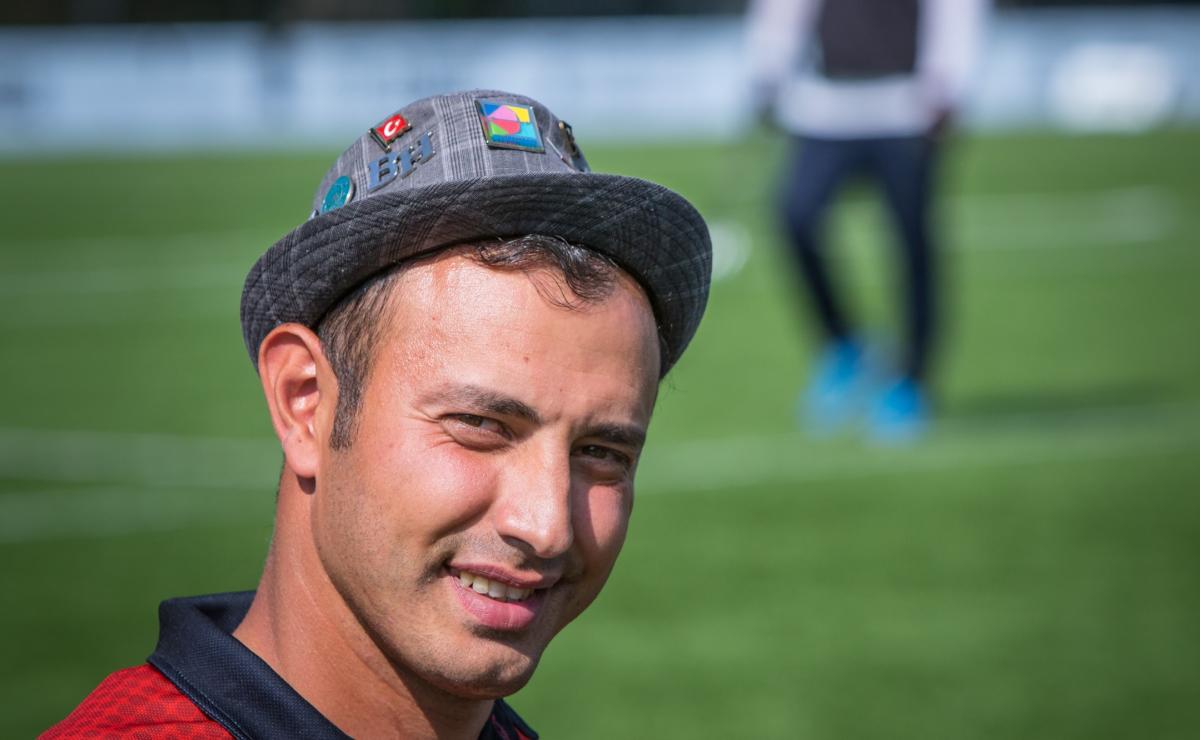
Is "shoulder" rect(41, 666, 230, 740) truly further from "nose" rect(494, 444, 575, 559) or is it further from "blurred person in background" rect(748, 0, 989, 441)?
"blurred person in background" rect(748, 0, 989, 441)

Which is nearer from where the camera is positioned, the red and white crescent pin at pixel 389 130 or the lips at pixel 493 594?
the lips at pixel 493 594

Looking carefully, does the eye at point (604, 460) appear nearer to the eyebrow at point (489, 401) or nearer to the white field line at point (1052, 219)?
the eyebrow at point (489, 401)

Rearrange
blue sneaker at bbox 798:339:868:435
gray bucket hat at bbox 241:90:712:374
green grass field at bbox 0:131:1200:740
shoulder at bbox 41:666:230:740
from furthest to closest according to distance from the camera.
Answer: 1. blue sneaker at bbox 798:339:868:435
2. green grass field at bbox 0:131:1200:740
3. gray bucket hat at bbox 241:90:712:374
4. shoulder at bbox 41:666:230:740

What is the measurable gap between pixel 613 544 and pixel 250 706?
44cm

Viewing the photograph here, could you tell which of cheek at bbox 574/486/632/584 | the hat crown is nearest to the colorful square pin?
the hat crown

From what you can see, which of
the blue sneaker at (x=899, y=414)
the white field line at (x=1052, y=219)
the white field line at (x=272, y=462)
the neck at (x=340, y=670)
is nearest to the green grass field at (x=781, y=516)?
the white field line at (x=272, y=462)

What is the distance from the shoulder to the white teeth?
0.30m

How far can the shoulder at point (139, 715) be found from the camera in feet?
5.40

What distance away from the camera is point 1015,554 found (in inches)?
258

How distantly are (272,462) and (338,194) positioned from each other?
20.7ft

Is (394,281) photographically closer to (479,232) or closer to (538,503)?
(479,232)

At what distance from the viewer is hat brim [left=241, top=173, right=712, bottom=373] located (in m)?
1.74

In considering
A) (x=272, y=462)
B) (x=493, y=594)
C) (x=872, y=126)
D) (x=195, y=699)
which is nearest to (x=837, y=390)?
(x=872, y=126)

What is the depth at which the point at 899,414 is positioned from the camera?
8258 mm
